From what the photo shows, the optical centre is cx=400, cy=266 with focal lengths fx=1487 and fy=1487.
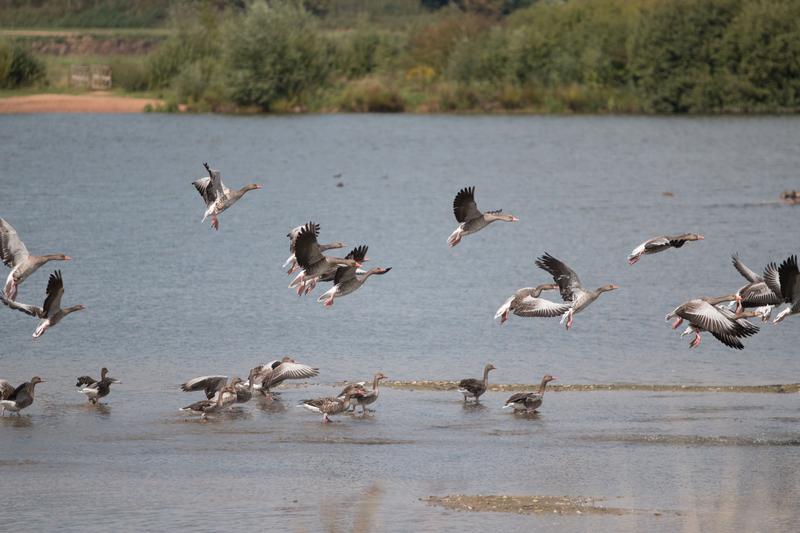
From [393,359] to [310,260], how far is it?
15.6ft

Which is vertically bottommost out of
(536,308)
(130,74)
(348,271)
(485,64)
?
(130,74)

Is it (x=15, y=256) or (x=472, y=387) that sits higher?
(x=15, y=256)

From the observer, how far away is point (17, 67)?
89250 mm

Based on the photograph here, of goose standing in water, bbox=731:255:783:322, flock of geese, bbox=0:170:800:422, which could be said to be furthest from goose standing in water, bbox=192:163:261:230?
goose standing in water, bbox=731:255:783:322

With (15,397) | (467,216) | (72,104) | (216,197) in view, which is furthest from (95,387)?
(72,104)

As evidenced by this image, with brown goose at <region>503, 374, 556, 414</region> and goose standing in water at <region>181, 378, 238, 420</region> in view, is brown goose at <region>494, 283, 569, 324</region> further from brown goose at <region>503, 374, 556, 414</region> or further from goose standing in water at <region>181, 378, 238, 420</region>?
goose standing in water at <region>181, 378, 238, 420</region>

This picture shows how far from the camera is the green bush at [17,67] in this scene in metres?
88.0

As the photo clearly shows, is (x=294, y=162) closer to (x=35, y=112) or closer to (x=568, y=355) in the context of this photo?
(x=35, y=112)

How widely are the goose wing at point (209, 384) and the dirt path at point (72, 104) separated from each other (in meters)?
72.5

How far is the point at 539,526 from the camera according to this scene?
45.8ft

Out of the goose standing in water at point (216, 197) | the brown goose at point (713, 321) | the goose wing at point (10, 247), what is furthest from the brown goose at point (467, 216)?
the goose wing at point (10, 247)

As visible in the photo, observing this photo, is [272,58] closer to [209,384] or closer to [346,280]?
[346,280]

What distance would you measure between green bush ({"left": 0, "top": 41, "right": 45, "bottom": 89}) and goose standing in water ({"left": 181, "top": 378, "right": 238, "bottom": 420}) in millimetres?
73255

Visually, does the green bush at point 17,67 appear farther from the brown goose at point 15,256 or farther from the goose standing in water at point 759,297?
the goose standing in water at point 759,297
